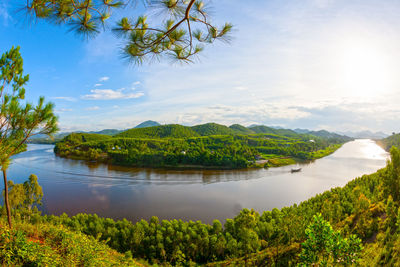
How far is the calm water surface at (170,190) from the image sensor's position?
1431cm

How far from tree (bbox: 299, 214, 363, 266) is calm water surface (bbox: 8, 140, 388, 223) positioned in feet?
30.8

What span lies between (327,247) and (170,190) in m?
16.5

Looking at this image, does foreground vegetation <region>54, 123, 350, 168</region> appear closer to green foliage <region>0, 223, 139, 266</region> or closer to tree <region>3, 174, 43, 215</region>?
tree <region>3, 174, 43, 215</region>

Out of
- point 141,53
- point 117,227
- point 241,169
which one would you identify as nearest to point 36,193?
point 117,227

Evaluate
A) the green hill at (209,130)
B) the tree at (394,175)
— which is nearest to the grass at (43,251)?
the tree at (394,175)

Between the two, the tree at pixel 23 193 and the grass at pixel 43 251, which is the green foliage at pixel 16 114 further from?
the tree at pixel 23 193

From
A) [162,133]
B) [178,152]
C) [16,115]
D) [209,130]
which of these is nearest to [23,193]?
[16,115]

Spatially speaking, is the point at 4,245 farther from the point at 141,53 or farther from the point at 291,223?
the point at 291,223

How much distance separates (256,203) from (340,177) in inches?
608

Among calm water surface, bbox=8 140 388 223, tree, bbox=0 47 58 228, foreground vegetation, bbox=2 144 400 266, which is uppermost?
tree, bbox=0 47 58 228

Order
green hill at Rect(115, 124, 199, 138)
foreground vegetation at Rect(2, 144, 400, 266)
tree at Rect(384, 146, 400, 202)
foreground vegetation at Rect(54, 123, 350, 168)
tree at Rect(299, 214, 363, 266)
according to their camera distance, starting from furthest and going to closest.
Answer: green hill at Rect(115, 124, 199, 138)
foreground vegetation at Rect(54, 123, 350, 168)
tree at Rect(384, 146, 400, 202)
foreground vegetation at Rect(2, 144, 400, 266)
tree at Rect(299, 214, 363, 266)

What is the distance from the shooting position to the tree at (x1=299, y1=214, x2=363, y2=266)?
370cm

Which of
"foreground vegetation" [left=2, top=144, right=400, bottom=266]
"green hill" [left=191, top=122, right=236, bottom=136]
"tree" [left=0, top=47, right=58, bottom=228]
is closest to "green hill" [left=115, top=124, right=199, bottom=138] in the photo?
"green hill" [left=191, top=122, right=236, bottom=136]

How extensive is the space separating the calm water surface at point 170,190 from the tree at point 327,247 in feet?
30.8
